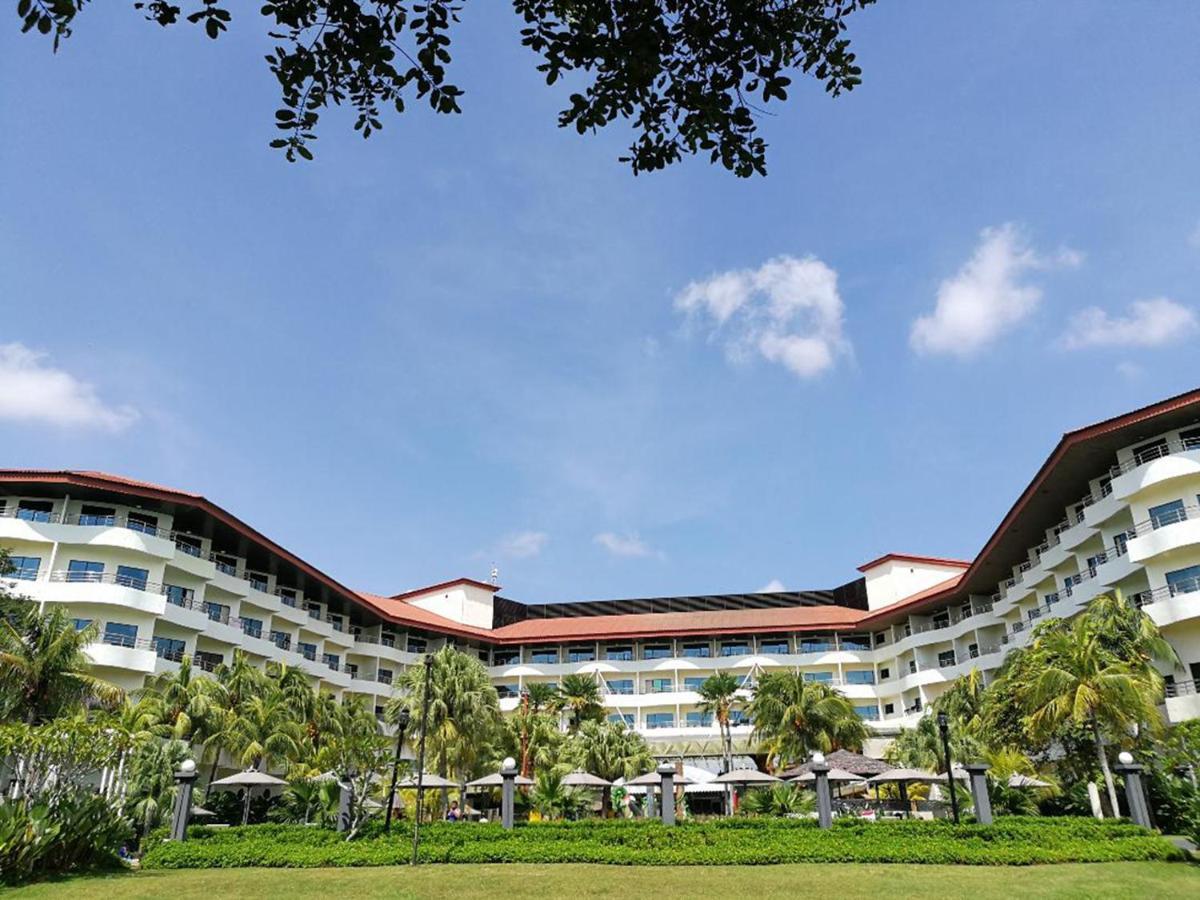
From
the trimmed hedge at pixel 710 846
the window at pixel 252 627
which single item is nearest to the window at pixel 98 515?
the window at pixel 252 627

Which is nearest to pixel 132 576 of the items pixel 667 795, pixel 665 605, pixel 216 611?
pixel 216 611

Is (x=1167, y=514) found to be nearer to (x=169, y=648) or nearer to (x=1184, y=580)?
(x=1184, y=580)

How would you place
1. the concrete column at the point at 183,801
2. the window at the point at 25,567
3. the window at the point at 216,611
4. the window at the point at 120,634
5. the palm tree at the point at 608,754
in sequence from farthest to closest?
the window at the point at 216,611, the palm tree at the point at 608,754, the window at the point at 120,634, the window at the point at 25,567, the concrete column at the point at 183,801

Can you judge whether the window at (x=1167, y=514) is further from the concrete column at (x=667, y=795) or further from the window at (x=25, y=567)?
the window at (x=25, y=567)

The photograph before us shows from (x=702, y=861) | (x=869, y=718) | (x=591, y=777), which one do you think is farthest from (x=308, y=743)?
(x=869, y=718)

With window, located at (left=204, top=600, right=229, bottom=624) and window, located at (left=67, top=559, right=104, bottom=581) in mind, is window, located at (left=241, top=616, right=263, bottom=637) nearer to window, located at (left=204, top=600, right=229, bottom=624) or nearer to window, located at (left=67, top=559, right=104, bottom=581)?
window, located at (left=204, top=600, right=229, bottom=624)

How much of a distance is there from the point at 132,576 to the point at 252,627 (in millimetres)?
9736

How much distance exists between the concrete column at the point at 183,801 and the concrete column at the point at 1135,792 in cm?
2644

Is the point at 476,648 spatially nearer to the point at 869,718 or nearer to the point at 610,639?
the point at 610,639

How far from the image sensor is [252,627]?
157 feet

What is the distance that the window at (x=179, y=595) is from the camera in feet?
137

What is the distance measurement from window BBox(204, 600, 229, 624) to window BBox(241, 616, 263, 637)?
132 centimetres

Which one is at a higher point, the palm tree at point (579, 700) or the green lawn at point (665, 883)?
the palm tree at point (579, 700)

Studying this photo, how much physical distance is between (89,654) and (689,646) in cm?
4009
